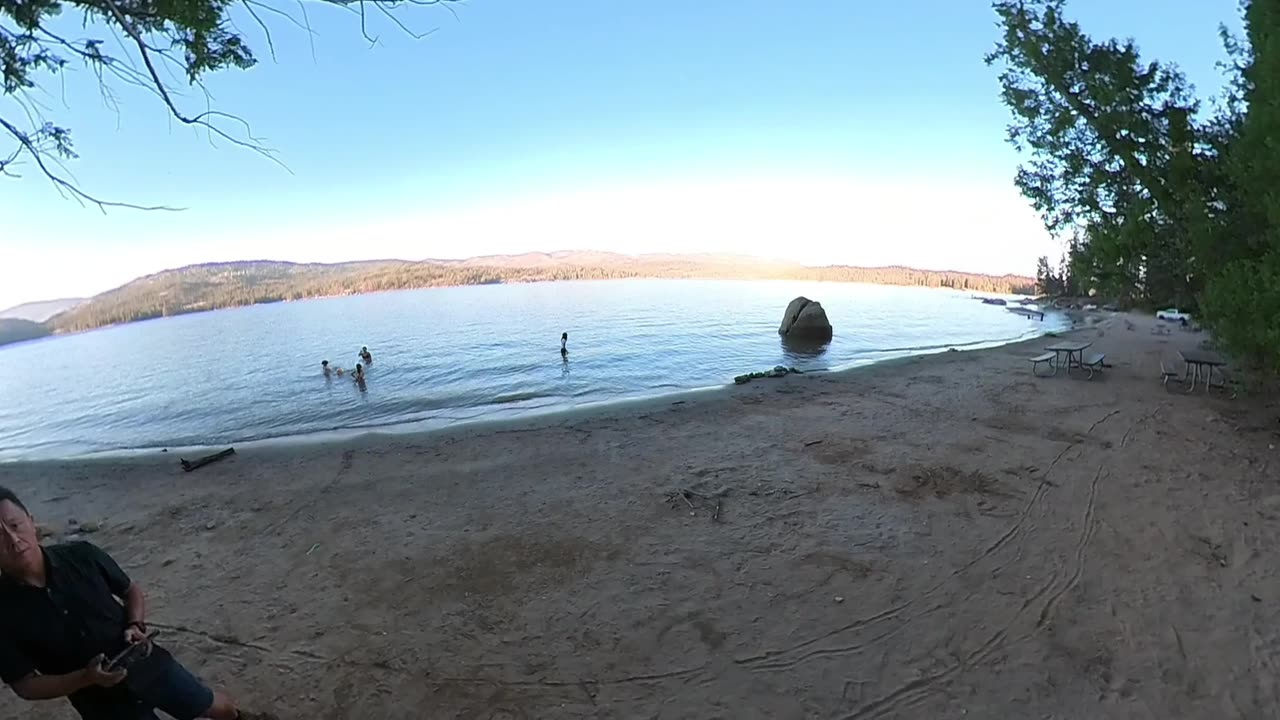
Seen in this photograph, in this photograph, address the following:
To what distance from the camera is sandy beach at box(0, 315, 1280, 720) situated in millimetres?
4477

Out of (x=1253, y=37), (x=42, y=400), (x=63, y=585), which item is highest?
(x=1253, y=37)

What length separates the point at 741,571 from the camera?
6305 mm

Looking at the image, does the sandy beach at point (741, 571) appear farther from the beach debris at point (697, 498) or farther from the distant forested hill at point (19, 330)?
the distant forested hill at point (19, 330)

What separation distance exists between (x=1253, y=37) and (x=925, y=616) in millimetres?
12348

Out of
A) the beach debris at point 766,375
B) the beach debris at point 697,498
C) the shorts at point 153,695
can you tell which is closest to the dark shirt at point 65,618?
the shorts at point 153,695

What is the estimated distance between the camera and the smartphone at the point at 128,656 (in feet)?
8.87

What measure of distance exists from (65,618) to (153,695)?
2.13 ft

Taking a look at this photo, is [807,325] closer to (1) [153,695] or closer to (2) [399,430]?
(2) [399,430]

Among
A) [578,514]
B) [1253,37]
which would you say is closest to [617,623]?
[578,514]

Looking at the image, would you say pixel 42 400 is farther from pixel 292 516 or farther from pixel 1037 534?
pixel 1037 534

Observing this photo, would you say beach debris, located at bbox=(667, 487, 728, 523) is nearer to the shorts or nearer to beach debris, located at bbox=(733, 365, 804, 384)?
the shorts

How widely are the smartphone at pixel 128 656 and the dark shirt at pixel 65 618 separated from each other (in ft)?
0.30

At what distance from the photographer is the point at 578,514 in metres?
8.18

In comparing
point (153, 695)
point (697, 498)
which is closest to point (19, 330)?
point (697, 498)
